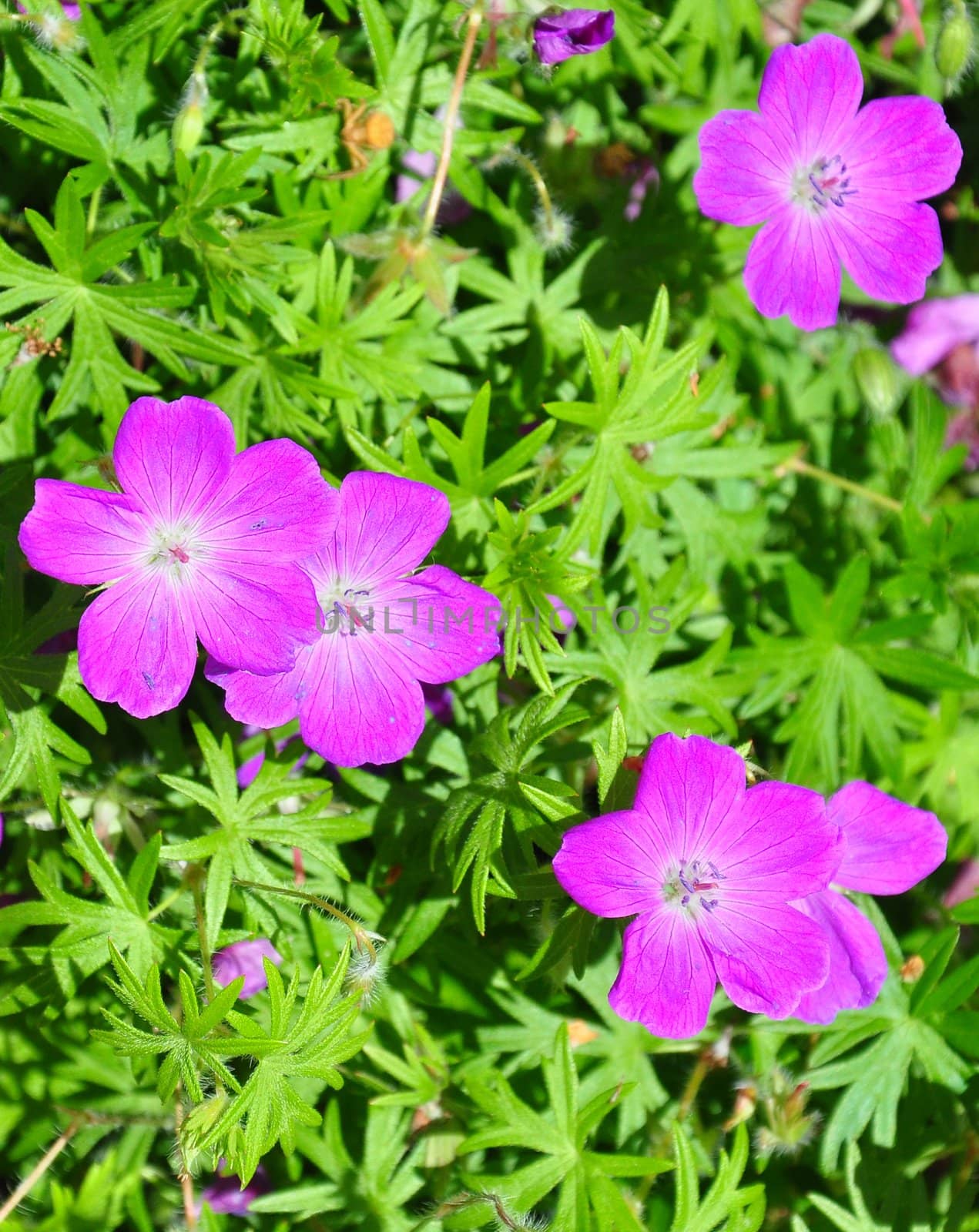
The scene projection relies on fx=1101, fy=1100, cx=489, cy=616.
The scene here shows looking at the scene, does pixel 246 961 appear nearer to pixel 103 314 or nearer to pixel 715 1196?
pixel 715 1196

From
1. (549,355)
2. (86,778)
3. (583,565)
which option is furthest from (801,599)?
(86,778)

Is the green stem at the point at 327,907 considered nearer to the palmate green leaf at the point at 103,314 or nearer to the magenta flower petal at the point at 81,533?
the magenta flower petal at the point at 81,533

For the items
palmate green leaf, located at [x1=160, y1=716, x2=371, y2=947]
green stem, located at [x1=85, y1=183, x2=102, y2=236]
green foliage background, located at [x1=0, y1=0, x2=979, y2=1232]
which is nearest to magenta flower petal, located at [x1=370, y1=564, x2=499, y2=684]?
green foliage background, located at [x1=0, y1=0, x2=979, y2=1232]

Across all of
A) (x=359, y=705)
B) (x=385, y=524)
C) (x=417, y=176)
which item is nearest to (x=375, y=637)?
(x=359, y=705)

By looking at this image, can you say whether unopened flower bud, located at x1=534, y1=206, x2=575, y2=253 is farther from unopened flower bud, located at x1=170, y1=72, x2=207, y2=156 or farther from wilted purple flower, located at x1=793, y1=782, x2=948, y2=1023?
wilted purple flower, located at x1=793, y1=782, x2=948, y2=1023

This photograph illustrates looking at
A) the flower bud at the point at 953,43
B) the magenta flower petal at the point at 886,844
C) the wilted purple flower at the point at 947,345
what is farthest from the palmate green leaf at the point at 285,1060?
the wilted purple flower at the point at 947,345
